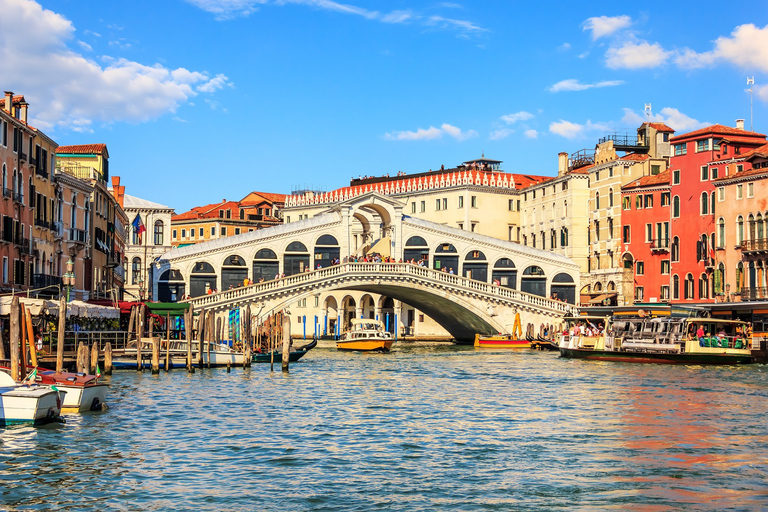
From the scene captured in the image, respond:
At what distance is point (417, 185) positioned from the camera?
6956 cm

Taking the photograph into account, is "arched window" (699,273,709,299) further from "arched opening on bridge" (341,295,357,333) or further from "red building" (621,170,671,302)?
"arched opening on bridge" (341,295,357,333)

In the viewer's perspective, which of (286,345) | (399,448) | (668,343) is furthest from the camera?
(668,343)

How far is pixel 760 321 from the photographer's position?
39.3 meters

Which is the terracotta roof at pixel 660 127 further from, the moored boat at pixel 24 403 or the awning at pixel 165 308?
the moored boat at pixel 24 403

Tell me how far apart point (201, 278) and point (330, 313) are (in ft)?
57.8

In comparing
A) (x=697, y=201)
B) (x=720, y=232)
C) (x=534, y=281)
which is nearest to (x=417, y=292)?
(x=534, y=281)

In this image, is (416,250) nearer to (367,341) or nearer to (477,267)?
(477,267)

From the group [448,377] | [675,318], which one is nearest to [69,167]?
[448,377]

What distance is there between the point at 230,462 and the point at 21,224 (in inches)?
762

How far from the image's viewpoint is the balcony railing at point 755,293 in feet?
136

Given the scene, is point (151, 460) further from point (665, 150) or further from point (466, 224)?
point (466, 224)

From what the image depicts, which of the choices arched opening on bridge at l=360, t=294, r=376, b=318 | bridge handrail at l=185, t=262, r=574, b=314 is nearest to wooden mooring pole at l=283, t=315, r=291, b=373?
bridge handrail at l=185, t=262, r=574, b=314

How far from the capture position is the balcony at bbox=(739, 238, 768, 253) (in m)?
41.7

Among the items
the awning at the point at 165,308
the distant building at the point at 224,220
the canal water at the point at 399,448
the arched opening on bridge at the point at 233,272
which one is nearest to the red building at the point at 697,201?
the canal water at the point at 399,448
